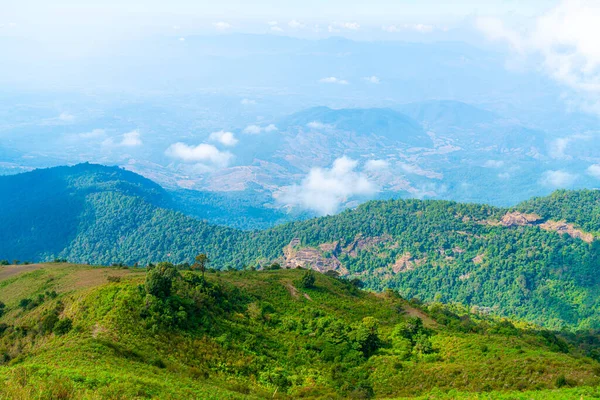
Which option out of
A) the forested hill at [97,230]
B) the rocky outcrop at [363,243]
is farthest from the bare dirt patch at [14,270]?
the rocky outcrop at [363,243]

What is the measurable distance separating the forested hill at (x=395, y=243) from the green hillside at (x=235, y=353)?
218 ft

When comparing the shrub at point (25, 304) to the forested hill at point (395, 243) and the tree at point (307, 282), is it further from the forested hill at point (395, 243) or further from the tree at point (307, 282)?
the forested hill at point (395, 243)

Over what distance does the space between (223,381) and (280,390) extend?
4.96 metres

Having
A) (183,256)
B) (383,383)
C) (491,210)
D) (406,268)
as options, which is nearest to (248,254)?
(183,256)

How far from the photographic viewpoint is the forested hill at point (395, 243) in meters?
127

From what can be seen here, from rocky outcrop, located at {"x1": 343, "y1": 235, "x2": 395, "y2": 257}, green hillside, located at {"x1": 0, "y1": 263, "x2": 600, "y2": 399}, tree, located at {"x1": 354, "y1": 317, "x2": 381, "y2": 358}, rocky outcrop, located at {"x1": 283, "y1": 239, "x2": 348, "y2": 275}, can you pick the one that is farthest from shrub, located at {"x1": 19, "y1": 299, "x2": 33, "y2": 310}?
rocky outcrop, located at {"x1": 343, "y1": 235, "x2": 395, "y2": 257}

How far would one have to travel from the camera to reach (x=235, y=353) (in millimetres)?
39312

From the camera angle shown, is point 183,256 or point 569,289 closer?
point 569,289

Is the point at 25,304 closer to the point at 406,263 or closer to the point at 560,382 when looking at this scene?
the point at 560,382

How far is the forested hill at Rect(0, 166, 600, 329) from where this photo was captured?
417ft

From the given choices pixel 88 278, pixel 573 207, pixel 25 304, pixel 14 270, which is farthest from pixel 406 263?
pixel 25 304

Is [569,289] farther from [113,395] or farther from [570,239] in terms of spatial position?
[113,395]

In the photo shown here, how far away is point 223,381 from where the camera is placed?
33.3m

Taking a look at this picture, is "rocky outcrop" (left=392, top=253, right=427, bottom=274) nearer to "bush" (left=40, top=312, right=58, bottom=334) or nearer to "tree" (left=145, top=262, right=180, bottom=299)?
Result: "tree" (left=145, top=262, right=180, bottom=299)
